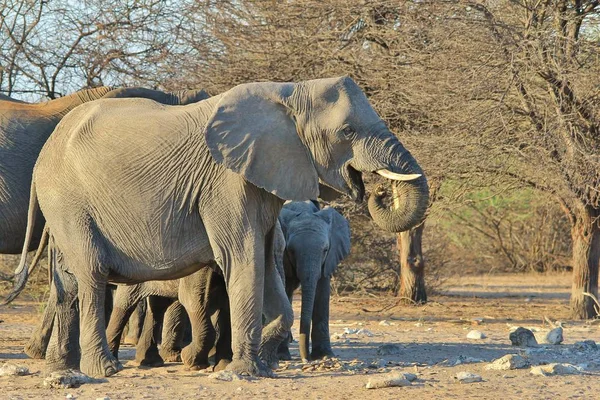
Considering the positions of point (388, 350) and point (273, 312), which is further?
point (388, 350)

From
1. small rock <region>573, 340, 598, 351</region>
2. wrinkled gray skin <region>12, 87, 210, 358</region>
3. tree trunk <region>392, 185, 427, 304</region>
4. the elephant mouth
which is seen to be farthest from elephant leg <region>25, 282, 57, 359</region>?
tree trunk <region>392, 185, 427, 304</region>

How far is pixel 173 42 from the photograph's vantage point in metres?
17.0

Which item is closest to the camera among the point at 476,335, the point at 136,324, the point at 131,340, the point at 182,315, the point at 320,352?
the point at 182,315

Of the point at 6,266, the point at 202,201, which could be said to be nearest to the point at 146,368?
the point at 202,201

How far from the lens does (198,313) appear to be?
31.7ft

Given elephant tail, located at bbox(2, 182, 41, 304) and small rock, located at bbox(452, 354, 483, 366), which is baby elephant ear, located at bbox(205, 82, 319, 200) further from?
small rock, located at bbox(452, 354, 483, 366)

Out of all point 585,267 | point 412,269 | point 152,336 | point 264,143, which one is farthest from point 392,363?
point 412,269

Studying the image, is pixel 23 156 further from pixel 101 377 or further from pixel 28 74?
pixel 28 74

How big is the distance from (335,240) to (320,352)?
1342mm

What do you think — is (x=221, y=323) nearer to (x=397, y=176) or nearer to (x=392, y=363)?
(x=392, y=363)

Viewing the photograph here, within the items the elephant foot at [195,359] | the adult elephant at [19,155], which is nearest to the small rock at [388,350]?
the elephant foot at [195,359]

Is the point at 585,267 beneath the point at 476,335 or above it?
above

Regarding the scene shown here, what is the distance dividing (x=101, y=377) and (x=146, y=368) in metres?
1.24

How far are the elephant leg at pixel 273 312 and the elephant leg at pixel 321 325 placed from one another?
68.3 inches
